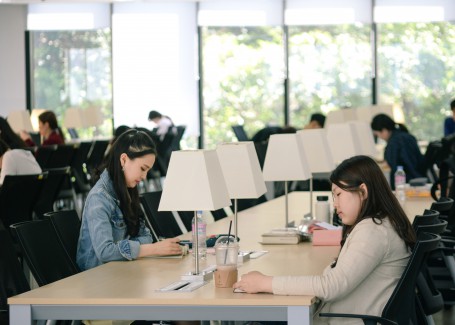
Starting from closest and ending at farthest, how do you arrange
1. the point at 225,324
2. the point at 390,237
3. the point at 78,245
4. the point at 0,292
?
the point at 390,237
the point at 0,292
the point at 78,245
the point at 225,324

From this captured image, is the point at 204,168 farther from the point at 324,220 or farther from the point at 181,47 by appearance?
the point at 181,47

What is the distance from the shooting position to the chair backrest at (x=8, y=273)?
11.4ft

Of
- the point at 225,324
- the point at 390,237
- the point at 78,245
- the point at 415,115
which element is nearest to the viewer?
the point at 390,237

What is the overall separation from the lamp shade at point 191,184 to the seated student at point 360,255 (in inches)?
10.9

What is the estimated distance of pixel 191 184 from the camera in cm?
307

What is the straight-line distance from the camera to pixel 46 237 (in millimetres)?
3586

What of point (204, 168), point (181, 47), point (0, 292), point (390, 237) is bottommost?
point (0, 292)

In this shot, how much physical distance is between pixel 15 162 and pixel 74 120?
7.41m

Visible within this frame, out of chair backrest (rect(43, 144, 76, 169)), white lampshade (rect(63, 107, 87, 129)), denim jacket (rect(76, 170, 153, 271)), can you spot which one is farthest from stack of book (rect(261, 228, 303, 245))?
white lampshade (rect(63, 107, 87, 129))

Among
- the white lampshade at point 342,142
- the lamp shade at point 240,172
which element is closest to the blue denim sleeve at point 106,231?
the lamp shade at point 240,172

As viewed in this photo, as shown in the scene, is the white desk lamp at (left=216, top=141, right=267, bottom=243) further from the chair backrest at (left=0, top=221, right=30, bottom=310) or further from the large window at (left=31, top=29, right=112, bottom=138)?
the large window at (left=31, top=29, right=112, bottom=138)

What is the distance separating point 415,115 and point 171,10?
4.37 metres

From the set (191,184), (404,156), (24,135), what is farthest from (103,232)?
(24,135)

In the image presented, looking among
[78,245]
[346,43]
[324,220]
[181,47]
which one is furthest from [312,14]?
[78,245]
